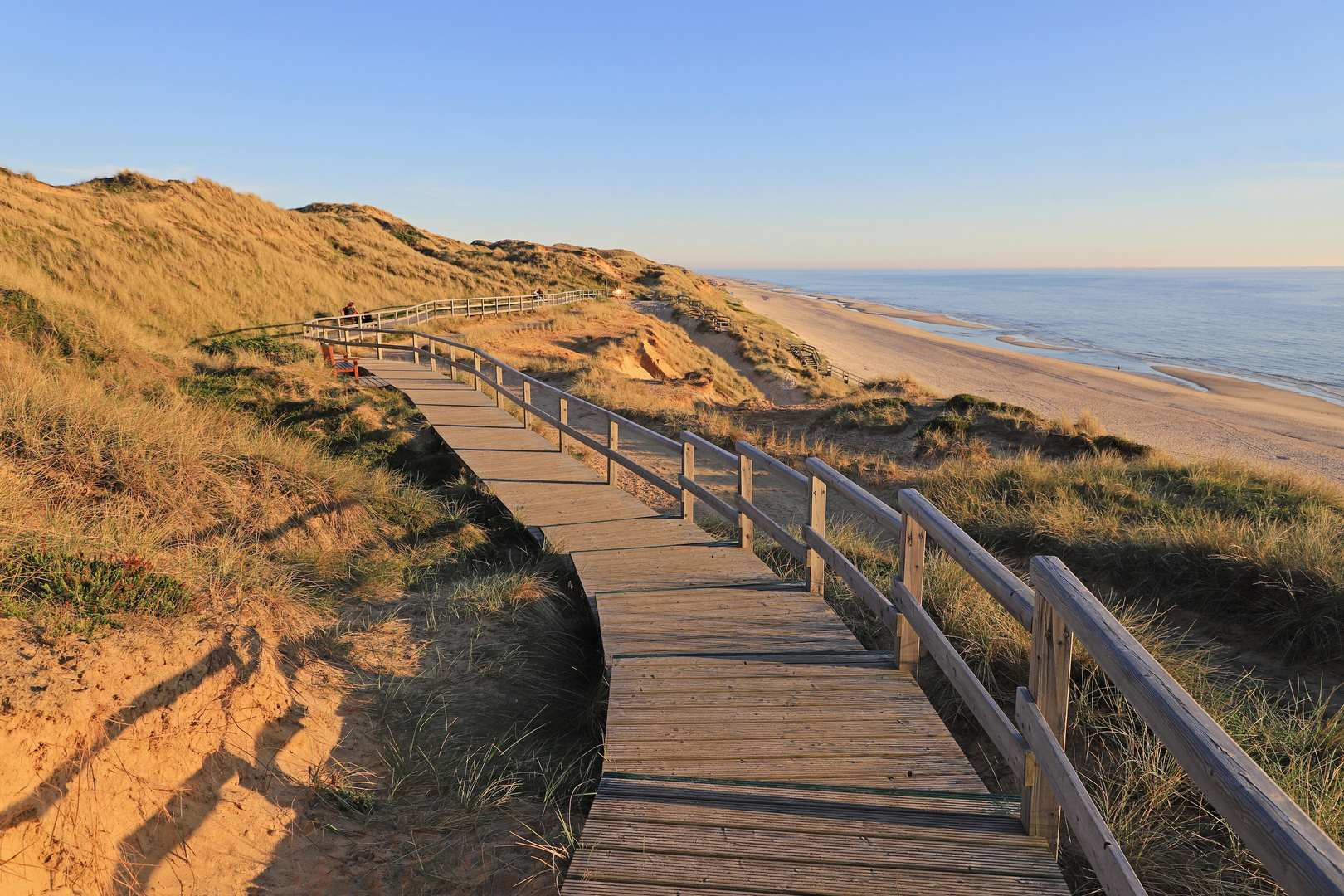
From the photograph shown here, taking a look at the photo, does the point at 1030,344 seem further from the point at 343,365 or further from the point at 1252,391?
the point at 343,365

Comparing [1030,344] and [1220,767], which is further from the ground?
[1030,344]

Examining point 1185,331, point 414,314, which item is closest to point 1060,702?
point 414,314

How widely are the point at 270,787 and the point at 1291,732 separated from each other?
A: 509 centimetres

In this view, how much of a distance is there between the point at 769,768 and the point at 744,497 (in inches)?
130

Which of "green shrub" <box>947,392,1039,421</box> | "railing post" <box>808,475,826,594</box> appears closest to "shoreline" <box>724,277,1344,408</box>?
"green shrub" <box>947,392,1039,421</box>

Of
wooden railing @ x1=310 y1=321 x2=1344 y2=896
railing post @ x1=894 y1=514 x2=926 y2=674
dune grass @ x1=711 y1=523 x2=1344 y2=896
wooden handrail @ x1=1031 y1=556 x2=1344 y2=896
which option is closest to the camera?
wooden handrail @ x1=1031 y1=556 x2=1344 y2=896

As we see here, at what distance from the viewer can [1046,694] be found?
8.84ft

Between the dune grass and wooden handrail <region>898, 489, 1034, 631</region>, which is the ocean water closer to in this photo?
the dune grass

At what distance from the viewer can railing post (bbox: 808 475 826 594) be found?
17.2 feet

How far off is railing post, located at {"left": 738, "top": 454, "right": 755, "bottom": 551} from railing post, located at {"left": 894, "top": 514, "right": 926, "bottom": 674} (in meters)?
2.28

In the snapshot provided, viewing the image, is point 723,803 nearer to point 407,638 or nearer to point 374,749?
point 374,749

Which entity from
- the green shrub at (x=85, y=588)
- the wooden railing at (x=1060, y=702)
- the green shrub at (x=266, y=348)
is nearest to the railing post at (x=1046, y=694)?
the wooden railing at (x=1060, y=702)

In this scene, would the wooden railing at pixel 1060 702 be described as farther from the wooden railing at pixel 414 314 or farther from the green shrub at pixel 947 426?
the wooden railing at pixel 414 314

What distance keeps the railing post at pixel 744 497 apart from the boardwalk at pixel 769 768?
650mm
